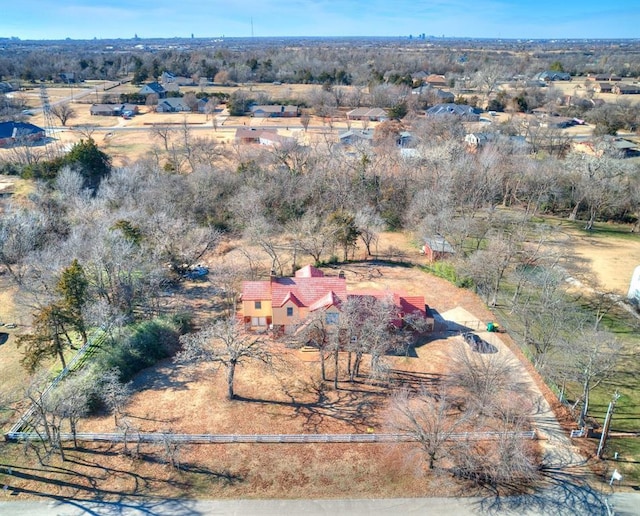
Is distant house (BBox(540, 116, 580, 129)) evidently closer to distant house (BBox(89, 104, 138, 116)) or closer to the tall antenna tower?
the tall antenna tower

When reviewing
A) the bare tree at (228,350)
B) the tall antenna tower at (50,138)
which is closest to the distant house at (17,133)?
the tall antenna tower at (50,138)

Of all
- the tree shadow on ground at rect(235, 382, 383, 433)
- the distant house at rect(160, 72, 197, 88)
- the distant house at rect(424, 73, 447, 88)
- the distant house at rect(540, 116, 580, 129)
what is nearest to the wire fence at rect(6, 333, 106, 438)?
the tree shadow on ground at rect(235, 382, 383, 433)

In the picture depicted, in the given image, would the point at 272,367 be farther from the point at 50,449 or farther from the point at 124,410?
the point at 50,449

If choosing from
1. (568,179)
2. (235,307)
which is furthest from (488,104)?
(235,307)

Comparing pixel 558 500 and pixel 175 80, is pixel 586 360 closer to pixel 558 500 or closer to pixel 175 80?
pixel 558 500

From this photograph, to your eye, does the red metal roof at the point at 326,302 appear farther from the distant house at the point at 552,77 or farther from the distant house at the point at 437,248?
the distant house at the point at 552,77

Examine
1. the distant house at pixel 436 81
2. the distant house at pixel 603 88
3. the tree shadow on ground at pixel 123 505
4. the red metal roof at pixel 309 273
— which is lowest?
the tree shadow on ground at pixel 123 505

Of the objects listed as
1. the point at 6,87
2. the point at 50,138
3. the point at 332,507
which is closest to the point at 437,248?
the point at 332,507
